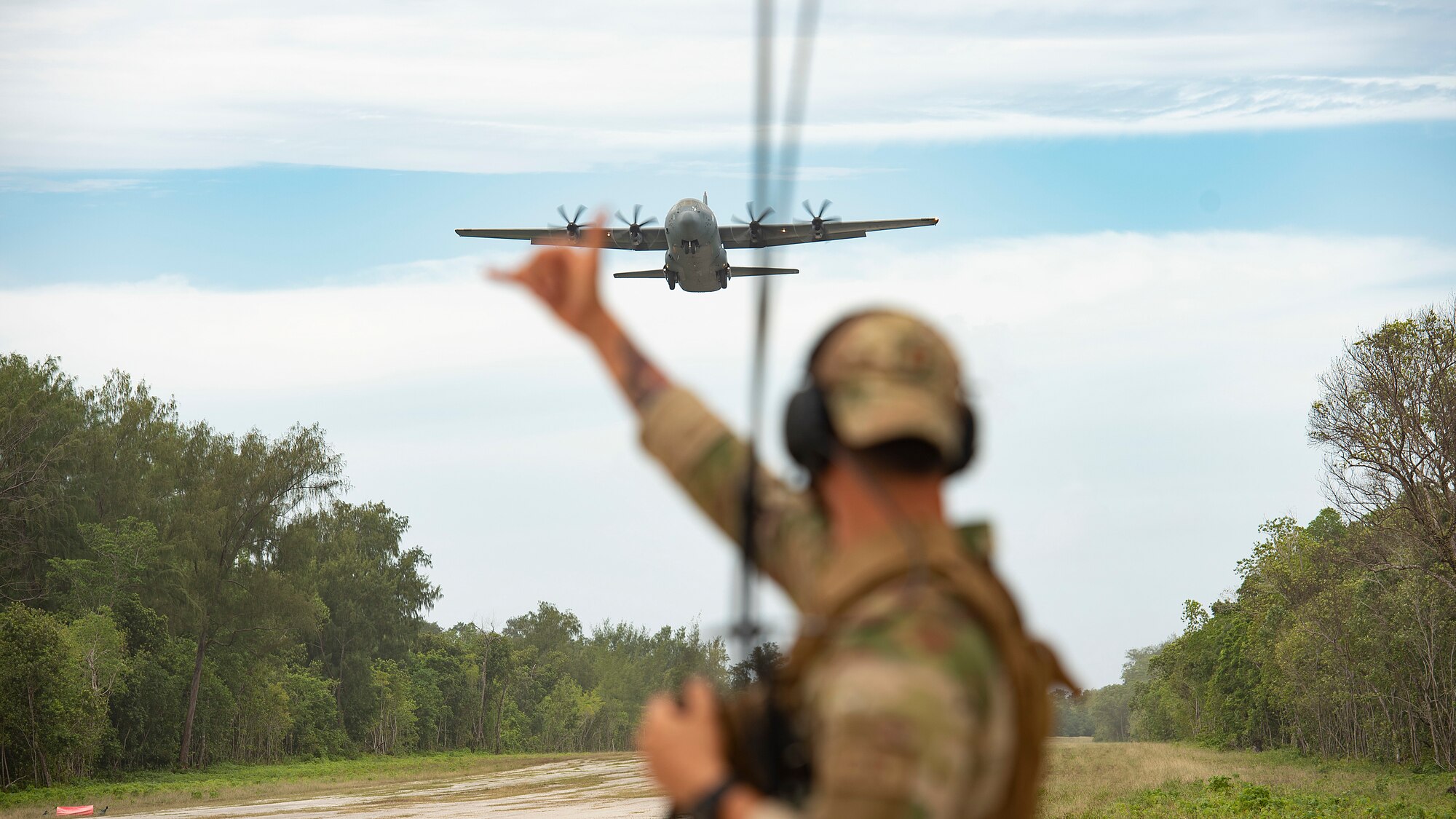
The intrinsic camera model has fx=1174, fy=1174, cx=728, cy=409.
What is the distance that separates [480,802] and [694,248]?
16510 millimetres

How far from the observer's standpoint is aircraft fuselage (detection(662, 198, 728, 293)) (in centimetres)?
3431

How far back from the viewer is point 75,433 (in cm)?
5362

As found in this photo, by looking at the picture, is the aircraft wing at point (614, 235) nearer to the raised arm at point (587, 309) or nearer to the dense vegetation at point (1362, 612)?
the dense vegetation at point (1362, 612)

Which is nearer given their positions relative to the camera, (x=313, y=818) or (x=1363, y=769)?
(x=313, y=818)

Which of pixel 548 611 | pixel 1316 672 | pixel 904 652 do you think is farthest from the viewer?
pixel 548 611

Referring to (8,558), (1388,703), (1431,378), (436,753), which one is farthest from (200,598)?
(1388,703)

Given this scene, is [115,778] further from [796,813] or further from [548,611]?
[548,611]

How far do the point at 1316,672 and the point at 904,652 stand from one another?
5888 cm

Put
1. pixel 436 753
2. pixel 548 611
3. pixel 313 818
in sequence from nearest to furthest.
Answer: pixel 313 818 < pixel 436 753 < pixel 548 611

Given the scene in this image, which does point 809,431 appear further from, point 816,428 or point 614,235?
point 614,235

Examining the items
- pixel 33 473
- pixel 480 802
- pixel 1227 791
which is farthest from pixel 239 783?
pixel 1227 791

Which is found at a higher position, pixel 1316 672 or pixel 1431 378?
pixel 1431 378

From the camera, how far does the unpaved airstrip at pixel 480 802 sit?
24234mm

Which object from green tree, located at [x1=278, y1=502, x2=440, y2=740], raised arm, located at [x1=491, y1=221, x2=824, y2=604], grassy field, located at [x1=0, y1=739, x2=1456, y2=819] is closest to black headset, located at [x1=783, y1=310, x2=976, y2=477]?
raised arm, located at [x1=491, y1=221, x2=824, y2=604]
